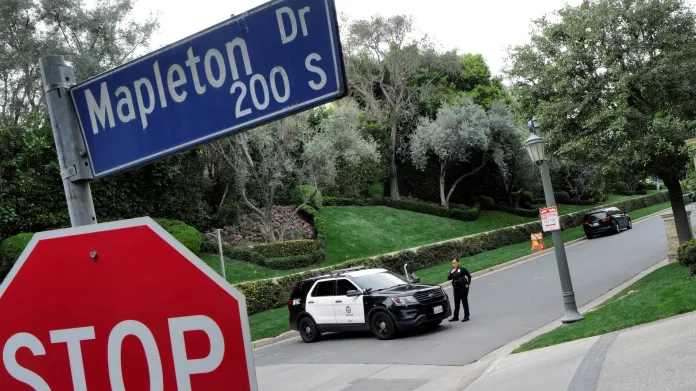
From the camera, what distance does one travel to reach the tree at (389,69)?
137 ft

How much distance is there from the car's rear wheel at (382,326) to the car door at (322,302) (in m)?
1.27

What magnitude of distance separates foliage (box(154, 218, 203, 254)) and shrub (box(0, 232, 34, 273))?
17.3 ft

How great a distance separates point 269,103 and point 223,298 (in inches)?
31.3

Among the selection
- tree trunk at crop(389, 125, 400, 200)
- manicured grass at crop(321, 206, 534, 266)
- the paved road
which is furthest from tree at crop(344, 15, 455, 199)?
the paved road

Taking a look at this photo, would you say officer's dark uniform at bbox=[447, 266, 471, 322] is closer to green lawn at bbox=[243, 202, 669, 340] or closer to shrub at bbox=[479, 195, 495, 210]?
green lawn at bbox=[243, 202, 669, 340]

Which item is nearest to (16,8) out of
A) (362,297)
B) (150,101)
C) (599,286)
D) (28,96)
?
(28,96)

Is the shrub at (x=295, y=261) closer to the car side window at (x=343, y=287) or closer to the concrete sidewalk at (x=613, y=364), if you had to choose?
the car side window at (x=343, y=287)

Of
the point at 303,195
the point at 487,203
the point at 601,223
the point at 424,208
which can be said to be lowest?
the point at 601,223

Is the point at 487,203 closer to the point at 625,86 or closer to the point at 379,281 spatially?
the point at 625,86

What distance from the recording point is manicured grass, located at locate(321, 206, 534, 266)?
32.6 metres

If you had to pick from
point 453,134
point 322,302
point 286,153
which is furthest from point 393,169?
point 322,302

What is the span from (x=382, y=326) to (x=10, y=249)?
12.3 metres

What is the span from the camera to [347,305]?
51.2 feet

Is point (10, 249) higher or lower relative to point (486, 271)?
higher
